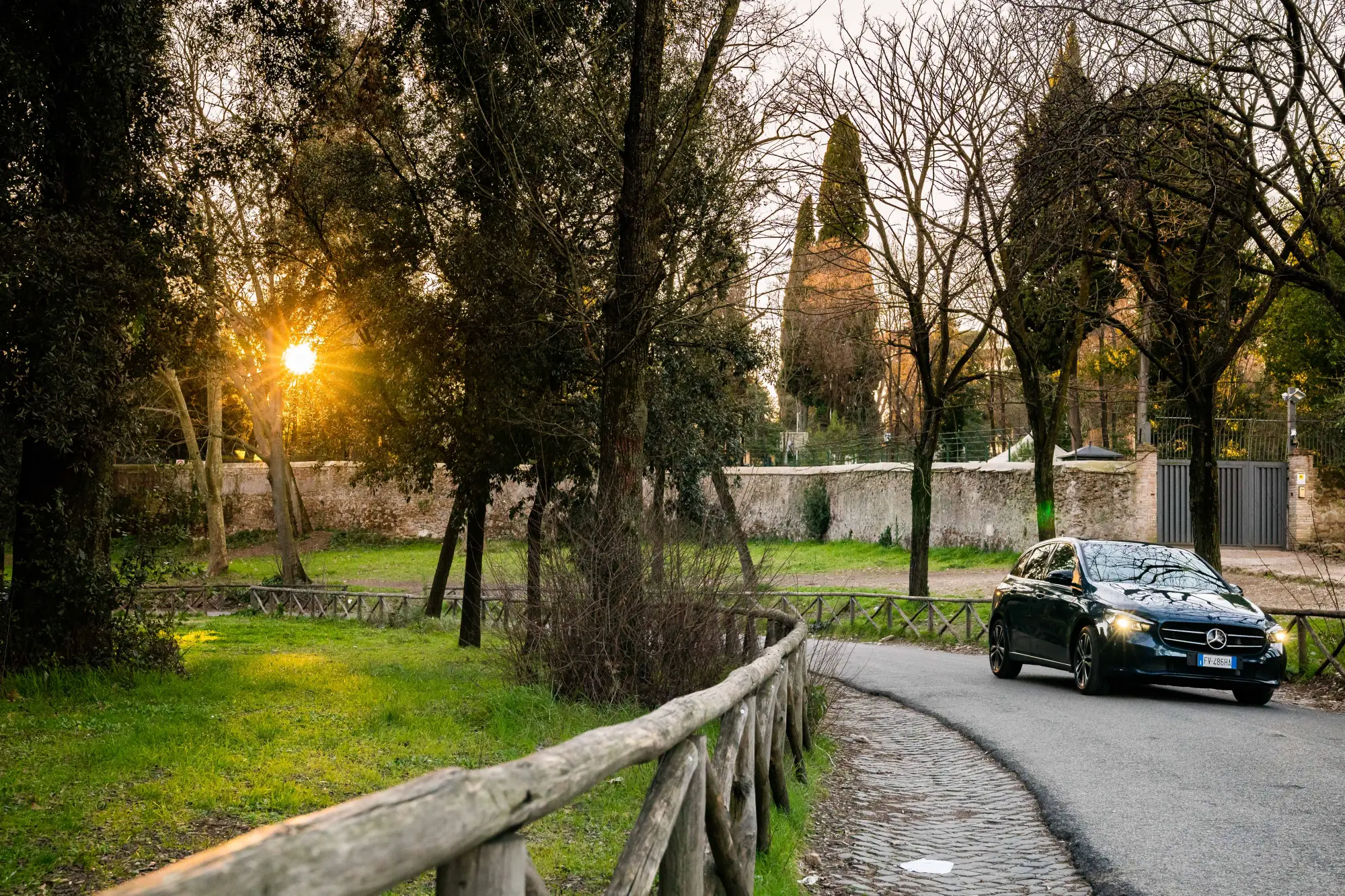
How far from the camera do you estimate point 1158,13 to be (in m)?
13.5

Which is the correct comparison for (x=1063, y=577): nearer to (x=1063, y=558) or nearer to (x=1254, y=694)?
(x=1063, y=558)

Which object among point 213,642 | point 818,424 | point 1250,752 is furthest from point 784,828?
point 818,424

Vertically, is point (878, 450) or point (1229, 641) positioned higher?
point (878, 450)

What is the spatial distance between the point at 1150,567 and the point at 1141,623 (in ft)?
4.92

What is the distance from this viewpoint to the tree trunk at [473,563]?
19984mm

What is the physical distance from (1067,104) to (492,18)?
751 cm

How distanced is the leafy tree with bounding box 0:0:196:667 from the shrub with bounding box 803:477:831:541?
33.5 metres

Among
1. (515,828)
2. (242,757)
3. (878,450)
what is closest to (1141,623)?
(242,757)

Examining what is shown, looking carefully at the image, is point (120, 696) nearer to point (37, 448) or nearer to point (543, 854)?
point (37, 448)

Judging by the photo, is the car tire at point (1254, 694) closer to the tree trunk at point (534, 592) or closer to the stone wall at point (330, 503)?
the tree trunk at point (534, 592)

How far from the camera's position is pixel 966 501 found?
121ft

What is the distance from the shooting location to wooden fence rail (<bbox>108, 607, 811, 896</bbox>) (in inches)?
69.9

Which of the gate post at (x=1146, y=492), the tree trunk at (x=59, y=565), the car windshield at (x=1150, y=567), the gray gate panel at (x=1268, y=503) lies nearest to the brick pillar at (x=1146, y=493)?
the gate post at (x=1146, y=492)

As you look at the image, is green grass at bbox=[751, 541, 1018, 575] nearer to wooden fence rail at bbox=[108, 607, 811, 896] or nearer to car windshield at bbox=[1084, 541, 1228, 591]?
car windshield at bbox=[1084, 541, 1228, 591]
